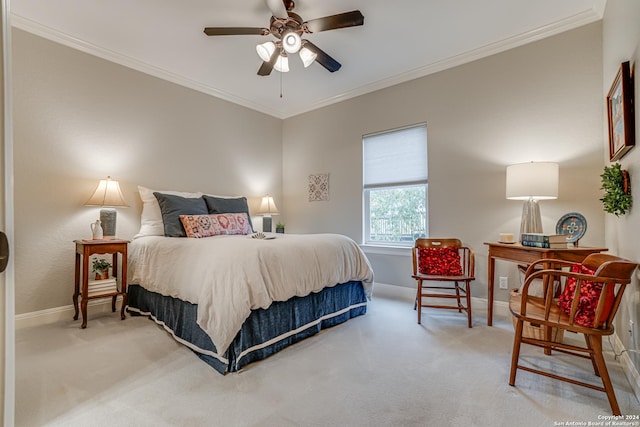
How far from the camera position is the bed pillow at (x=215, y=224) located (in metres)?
3.01

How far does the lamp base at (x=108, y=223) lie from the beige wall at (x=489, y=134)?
8.66ft

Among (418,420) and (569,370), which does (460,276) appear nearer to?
(569,370)

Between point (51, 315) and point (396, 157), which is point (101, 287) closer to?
point (51, 315)

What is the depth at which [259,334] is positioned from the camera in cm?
204

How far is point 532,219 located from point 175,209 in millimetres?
3377

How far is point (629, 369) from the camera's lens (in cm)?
176

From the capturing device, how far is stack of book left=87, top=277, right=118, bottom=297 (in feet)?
8.77

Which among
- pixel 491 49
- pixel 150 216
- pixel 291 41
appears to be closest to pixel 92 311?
pixel 150 216

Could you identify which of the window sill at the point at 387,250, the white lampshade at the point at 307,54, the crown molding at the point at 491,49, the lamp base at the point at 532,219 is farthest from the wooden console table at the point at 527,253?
the white lampshade at the point at 307,54

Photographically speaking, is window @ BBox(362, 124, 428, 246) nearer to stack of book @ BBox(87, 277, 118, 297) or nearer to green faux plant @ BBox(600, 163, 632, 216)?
green faux plant @ BBox(600, 163, 632, 216)

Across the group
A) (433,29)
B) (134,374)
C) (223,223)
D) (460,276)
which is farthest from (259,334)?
(433,29)

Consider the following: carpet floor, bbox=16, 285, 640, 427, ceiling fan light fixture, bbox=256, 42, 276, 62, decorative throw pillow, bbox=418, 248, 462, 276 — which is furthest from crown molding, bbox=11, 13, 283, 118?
decorative throw pillow, bbox=418, 248, 462, 276

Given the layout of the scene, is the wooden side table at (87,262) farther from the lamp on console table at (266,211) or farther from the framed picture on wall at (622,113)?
the framed picture on wall at (622,113)

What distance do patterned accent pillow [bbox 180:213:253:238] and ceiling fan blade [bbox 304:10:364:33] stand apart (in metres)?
2.05
